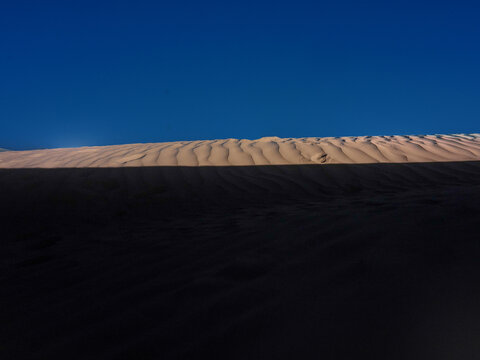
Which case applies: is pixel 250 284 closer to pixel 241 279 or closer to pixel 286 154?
pixel 241 279

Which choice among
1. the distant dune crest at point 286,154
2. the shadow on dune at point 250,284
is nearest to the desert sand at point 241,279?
the shadow on dune at point 250,284

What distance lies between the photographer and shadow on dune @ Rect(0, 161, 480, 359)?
2.93 feet

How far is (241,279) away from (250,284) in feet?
0.23

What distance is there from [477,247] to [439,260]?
219mm

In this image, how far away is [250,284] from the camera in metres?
1.29

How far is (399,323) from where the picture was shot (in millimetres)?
904

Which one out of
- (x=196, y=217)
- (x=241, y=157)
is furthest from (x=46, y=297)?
(x=241, y=157)

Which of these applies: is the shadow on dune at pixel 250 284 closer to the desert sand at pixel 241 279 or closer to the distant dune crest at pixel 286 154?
the desert sand at pixel 241 279

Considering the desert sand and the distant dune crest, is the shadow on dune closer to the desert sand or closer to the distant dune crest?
the desert sand

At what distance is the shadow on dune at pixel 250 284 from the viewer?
0.89 meters

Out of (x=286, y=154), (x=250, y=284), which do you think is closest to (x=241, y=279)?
(x=250, y=284)

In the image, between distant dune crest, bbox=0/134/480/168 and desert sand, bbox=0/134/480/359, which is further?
distant dune crest, bbox=0/134/480/168

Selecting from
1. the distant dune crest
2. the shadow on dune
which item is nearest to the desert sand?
the shadow on dune

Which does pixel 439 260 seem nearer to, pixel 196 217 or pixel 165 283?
pixel 165 283
